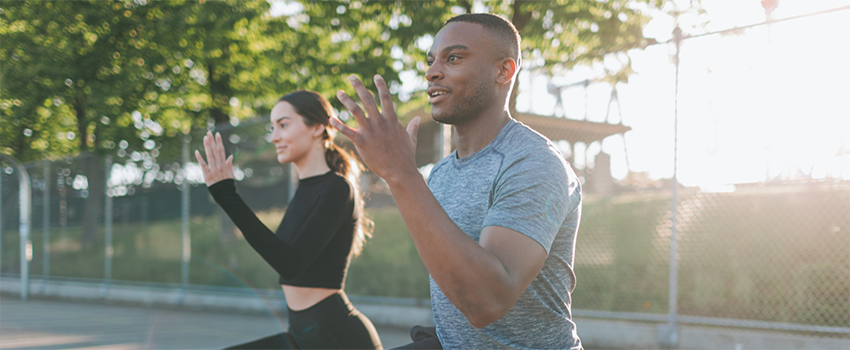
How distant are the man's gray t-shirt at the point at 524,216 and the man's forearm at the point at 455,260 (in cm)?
15

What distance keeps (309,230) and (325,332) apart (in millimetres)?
485

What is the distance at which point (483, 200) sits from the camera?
5.64ft

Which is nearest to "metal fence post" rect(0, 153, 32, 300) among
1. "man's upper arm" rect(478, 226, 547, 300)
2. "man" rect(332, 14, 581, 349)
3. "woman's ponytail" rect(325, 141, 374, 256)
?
"woman's ponytail" rect(325, 141, 374, 256)

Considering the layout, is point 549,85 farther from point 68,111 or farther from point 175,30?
point 68,111

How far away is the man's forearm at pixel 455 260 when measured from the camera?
1320mm

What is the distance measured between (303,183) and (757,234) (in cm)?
598

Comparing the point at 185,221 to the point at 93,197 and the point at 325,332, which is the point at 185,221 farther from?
the point at 325,332

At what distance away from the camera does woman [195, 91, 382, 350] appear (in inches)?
104

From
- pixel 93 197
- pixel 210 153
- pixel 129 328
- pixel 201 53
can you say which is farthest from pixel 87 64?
pixel 210 153

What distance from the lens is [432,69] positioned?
1.83 metres

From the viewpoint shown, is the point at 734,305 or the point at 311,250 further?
the point at 734,305

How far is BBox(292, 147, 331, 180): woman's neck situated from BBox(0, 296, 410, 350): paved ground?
4.02 metres

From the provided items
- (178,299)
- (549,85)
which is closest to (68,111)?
(178,299)

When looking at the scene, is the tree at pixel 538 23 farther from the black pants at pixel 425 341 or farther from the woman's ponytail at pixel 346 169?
the black pants at pixel 425 341
